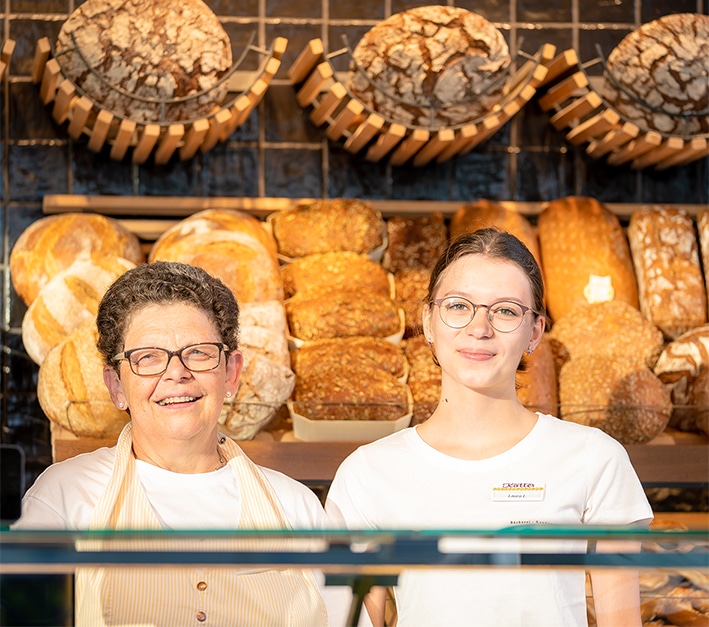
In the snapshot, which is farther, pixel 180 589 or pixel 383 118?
pixel 383 118

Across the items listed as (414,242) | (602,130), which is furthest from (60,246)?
(602,130)

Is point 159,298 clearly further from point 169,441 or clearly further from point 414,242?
point 414,242

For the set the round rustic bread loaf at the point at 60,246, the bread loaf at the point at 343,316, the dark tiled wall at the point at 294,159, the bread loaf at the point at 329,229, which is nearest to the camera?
the bread loaf at the point at 343,316

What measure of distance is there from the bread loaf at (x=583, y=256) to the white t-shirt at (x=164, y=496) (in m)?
1.58

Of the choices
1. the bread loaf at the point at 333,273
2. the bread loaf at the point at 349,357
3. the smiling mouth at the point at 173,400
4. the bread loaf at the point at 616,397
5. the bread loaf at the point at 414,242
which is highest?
the bread loaf at the point at 414,242

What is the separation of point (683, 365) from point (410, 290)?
0.72 m

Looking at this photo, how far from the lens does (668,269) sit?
2730 mm

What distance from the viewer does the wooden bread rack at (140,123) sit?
2.58 m

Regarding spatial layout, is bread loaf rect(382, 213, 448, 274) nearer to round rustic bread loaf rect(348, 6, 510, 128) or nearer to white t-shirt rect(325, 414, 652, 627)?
round rustic bread loaf rect(348, 6, 510, 128)

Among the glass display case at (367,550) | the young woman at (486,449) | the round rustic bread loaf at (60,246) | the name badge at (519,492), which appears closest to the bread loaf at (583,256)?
the round rustic bread loaf at (60,246)

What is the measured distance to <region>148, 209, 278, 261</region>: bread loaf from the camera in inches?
103

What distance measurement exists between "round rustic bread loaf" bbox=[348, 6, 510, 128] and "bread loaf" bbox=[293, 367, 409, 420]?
0.81 m

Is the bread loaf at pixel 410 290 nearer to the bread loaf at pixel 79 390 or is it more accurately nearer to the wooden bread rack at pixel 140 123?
the wooden bread rack at pixel 140 123

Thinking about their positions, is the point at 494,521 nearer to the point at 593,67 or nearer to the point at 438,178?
the point at 438,178
